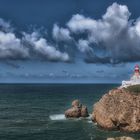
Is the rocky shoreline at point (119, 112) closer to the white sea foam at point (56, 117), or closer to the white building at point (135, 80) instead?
the white sea foam at point (56, 117)

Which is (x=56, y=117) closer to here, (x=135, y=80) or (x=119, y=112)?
(x=119, y=112)

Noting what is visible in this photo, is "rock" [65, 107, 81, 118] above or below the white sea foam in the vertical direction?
above

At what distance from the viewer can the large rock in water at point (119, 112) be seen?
92.4 m

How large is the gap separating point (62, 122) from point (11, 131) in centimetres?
1975

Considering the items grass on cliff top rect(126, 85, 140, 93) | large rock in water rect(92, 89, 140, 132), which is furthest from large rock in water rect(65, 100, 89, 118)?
large rock in water rect(92, 89, 140, 132)

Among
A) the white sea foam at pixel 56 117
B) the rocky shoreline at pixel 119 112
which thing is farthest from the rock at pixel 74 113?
the rocky shoreline at pixel 119 112

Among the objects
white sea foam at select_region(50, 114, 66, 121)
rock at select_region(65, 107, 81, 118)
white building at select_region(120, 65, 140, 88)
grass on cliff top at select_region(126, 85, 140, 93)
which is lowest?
white sea foam at select_region(50, 114, 66, 121)

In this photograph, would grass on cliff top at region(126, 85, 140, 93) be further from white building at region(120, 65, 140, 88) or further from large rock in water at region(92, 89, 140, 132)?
large rock in water at region(92, 89, 140, 132)

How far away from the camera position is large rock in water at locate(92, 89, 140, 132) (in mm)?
92438

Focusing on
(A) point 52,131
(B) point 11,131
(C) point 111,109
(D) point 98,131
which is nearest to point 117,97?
(C) point 111,109

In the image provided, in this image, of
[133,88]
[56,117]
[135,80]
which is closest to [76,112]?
[56,117]

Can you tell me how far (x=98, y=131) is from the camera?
95000mm

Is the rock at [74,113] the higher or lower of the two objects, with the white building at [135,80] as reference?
lower

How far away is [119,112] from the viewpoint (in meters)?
94.5
